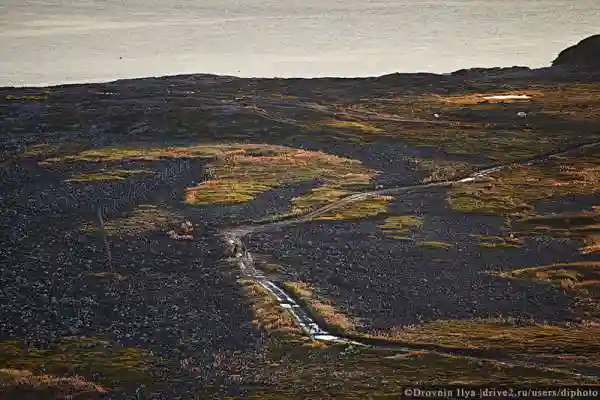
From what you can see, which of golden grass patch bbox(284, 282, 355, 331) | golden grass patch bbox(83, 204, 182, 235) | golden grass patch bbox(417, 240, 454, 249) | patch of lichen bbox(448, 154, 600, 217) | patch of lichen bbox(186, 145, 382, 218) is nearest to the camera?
golden grass patch bbox(284, 282, 355, 331)

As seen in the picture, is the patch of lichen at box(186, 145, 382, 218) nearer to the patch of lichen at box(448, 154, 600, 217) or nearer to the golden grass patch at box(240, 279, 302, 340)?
the patch of lichen at box(448, 154, 600, 217)

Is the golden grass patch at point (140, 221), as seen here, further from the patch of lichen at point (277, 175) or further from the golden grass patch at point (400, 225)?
the golden grass patch at point (400, 225)

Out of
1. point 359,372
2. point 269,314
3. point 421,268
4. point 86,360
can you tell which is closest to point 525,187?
point 421,268

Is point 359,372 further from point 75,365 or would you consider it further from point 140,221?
point 140,221

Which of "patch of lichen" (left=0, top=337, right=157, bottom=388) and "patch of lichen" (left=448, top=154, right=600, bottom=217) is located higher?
"patch of lichen" (left=448, top=154, right=600, bottom=217)

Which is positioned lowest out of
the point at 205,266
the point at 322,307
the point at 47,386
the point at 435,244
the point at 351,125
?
the point at 47,386

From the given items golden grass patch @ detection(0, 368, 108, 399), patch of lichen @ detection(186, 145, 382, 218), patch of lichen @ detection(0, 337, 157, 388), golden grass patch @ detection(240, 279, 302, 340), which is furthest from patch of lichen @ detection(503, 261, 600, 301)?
golden grass patch @ detection(0, 368, 108, 399)

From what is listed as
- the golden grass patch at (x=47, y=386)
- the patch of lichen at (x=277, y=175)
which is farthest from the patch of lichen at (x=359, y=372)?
the patch of lichen at (x=277, y=175)
